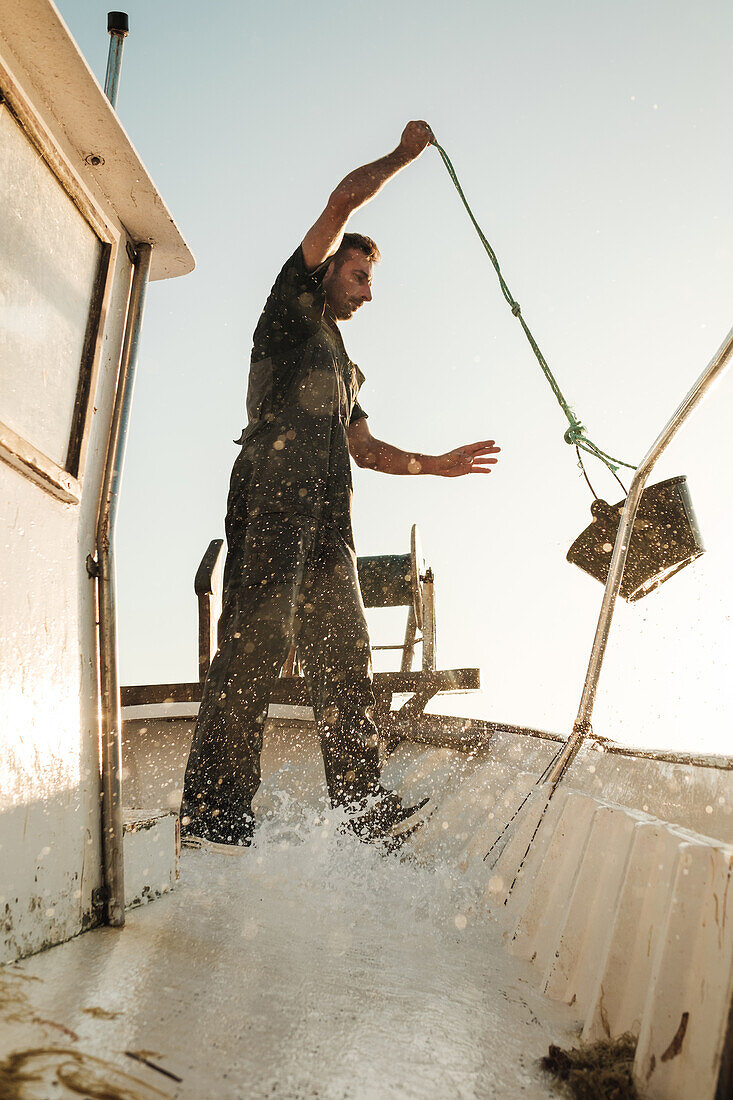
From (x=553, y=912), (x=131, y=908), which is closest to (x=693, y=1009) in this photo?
(x=553, y=912)

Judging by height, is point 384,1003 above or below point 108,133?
below

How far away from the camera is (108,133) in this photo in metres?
0.96

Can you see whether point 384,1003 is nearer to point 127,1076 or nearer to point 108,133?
point 127,1076

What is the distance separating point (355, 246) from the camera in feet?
7.75

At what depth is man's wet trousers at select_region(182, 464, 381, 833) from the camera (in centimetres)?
169

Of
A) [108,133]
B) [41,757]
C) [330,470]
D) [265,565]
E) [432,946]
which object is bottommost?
[432,946]

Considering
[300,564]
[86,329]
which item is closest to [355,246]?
[300,564]

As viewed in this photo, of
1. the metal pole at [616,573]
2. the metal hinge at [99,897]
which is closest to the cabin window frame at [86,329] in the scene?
the metal hinge at [99,897]

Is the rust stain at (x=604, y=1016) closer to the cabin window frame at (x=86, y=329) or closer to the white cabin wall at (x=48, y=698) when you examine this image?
the white cabin wall at (x=48, y=698)

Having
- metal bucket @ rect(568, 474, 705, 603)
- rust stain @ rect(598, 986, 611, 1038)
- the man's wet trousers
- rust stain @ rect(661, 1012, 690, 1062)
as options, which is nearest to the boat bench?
the man's wet trousers

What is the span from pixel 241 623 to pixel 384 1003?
3.63 ft

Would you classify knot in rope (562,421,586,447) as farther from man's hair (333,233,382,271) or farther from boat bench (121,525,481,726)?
boat bench (121,525,481,726)

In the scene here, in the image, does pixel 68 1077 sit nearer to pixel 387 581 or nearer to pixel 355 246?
pixel 355 246

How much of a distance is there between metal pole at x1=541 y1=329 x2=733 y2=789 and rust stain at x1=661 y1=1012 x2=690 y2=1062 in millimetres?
773
